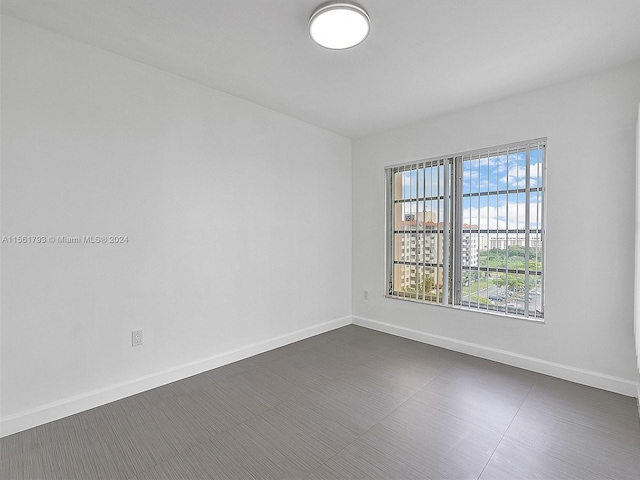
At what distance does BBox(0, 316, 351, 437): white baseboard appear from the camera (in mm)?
2079

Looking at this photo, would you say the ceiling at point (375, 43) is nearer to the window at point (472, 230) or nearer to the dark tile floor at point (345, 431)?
the window at point (472, 230)

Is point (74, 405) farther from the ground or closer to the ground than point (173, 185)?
closer to the ground

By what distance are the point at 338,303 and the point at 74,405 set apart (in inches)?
114

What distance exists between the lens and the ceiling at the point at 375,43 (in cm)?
195

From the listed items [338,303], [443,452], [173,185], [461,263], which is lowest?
[443,452]

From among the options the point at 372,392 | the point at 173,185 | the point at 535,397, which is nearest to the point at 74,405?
the point at 173,185

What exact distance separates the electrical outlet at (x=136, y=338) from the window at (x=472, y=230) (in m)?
2.82

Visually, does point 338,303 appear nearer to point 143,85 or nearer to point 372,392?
point 372,392

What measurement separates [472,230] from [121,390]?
11.4 ft

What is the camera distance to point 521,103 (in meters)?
3.05

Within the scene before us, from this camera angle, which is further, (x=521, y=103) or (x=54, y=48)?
(x=521, y=103)

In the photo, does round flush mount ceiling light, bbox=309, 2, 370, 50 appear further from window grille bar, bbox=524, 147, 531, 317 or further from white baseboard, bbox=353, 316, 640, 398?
white baseboard, bbox=353, 316, 640, 398

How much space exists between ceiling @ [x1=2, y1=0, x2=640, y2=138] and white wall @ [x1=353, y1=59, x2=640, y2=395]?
0.21 meters

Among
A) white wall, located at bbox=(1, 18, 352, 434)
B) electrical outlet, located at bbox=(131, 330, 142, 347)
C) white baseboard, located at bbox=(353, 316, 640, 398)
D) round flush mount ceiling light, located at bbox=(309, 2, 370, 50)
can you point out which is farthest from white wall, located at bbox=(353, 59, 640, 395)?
electrical outlet, located at bbox=(131, 330, 142, 347)
